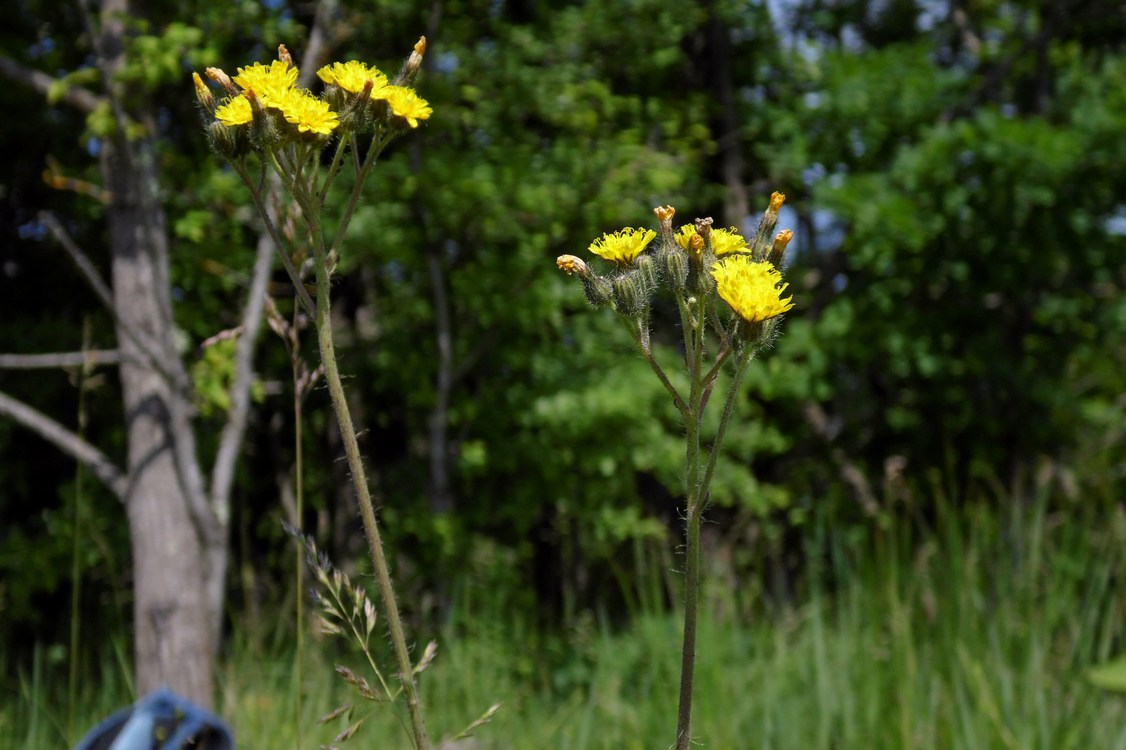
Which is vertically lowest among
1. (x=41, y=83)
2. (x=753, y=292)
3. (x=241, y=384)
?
(x=753, y=292)

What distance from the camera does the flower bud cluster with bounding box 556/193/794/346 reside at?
95 cm

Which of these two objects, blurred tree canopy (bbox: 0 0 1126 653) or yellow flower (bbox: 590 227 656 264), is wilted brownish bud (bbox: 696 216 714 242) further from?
blurred tree canopy (bbox: 0 0 1126 653)

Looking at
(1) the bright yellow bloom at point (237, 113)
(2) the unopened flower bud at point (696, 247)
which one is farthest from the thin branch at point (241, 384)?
(2) the unopened flower bud at point (696, 247)

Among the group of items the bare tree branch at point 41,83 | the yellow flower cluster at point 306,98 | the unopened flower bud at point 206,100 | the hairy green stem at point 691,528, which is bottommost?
the hairy green stem at point 691,528

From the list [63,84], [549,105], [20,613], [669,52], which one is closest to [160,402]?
[63,84]

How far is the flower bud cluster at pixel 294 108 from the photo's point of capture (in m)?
0.99

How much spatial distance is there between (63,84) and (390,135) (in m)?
3.55

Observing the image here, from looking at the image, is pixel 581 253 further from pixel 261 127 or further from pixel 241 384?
pixel 261 127

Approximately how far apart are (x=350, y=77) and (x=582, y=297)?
12.6 ft

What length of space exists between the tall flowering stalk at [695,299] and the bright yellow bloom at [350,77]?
0.25 meters

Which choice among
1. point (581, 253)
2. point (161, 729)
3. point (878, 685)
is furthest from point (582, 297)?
Answer: point (161, 729)

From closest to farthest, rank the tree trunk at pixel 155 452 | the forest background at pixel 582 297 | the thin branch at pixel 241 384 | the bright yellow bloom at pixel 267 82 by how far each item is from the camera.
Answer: the bright yellow bloom at pixel 267 82 < the thin branch at pixel 241 384 < the tree trunk at pixel 155 452 < the forest background at pixel 582 297

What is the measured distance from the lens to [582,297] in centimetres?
490

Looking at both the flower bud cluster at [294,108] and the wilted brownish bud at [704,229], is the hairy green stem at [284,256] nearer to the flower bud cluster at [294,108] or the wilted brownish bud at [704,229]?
the flower bud cluster at [294,108]
